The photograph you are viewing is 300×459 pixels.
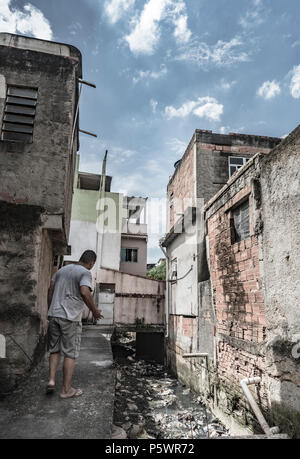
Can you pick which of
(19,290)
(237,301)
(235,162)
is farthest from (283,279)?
(235,162)

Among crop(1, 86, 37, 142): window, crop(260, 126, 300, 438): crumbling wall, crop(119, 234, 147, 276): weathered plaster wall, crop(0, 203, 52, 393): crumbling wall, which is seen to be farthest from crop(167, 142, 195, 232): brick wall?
crop(119, 234, 147, 276): weathered plaster wall

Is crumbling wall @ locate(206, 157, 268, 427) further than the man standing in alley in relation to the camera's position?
Yes

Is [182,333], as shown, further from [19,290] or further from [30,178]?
[30,178]

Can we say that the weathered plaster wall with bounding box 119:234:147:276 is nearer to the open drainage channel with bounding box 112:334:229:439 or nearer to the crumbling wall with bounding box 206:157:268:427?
the open drainage channel with bounding box 112:334:229:439

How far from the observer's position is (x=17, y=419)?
244 centimetres

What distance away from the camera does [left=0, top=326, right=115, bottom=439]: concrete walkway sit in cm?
223

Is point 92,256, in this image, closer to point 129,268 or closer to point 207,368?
point 207,368

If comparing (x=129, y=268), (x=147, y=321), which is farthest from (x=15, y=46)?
(x=129, y=268)

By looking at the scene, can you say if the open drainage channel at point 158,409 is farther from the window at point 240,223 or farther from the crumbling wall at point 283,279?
the window at point 240,223

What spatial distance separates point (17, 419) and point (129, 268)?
18.1 meters

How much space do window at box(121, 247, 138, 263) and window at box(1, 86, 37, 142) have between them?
16.4 meters

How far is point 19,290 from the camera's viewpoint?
3.69 m

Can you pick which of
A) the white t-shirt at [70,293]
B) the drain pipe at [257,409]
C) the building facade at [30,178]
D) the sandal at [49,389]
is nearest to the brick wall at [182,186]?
the building facade at [30,178]

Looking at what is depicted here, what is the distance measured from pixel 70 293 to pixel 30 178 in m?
2.27
